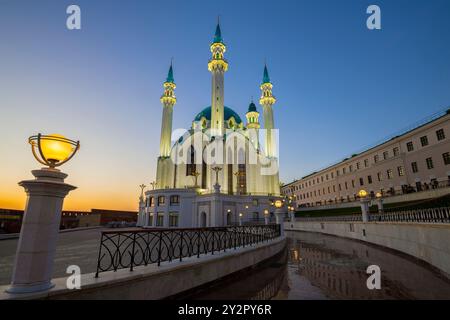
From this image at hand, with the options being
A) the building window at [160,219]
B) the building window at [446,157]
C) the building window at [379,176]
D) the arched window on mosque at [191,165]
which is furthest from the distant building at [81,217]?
the building window at [446,157]

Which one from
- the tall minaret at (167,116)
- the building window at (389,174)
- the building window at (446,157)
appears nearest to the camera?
the building window at (446,157)

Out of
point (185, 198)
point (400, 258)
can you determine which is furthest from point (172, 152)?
point (400, 258)

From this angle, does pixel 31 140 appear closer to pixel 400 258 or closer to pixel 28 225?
pixel 28 225

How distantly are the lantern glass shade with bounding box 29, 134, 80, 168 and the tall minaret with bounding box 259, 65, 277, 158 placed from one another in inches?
1843

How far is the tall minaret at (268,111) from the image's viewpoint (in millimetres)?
50094

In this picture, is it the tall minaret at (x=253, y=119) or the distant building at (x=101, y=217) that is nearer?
the distant building at (x=101, y=217)

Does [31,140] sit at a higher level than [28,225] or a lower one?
higher

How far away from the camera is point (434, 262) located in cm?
821

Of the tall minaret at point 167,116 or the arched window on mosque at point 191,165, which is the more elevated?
the tall minaret at point 167,116

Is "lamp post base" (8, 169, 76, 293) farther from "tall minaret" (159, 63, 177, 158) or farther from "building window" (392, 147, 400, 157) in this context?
"tall minaret" (159, 63, 177, 158)

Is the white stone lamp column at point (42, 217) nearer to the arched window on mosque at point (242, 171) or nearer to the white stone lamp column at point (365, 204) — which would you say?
the white stone lamp column at point (365, 204)
